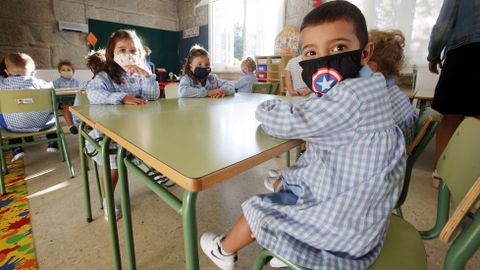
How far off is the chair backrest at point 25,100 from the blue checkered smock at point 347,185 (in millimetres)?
2020

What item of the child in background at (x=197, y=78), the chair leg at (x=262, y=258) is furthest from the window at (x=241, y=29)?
the chair leg at (x=262, y=258)

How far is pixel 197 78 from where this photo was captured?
1.88 meters

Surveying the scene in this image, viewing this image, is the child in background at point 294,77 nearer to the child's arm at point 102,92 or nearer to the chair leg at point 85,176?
the child's arm at point 102,92

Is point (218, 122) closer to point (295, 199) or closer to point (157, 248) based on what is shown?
point (295, 199)

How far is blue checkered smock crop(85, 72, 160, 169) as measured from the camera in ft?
4.39

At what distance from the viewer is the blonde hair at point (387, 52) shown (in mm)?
1223

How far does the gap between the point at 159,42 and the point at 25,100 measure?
16.0 ft

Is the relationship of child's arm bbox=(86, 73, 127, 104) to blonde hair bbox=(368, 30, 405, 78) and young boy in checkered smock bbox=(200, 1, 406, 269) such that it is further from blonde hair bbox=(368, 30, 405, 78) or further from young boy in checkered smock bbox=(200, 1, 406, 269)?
blonde hair bbox=(368, 30, 405, 78)

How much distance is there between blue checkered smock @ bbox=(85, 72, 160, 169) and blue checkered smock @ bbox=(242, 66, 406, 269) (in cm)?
99

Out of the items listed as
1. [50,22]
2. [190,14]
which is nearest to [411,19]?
[190,14]

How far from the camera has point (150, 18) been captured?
5918 mm

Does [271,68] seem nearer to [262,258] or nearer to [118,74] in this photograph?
[118,74]

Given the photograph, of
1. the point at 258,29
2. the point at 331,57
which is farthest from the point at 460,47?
the point at 258,29

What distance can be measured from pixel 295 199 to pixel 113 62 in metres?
1.36
